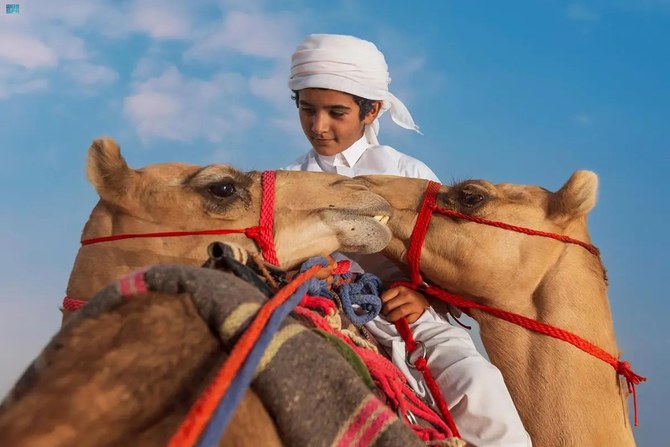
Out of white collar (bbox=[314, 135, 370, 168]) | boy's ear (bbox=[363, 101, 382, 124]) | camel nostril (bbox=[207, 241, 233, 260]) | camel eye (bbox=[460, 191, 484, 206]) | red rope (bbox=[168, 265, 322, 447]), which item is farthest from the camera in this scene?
boy's ear (bbox=[363, 101, 382, 124])

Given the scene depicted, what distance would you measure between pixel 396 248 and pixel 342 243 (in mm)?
556

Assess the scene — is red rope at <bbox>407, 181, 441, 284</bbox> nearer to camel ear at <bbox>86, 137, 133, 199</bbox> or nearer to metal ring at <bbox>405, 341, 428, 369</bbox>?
metal ring at <bbox>405, 341, 428, 369</bbox>

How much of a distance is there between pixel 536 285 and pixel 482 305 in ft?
0.93

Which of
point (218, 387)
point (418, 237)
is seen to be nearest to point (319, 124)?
point (418, 237)

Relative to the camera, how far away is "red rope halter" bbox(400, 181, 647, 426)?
133 inches

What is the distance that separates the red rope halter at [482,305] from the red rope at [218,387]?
7.33ft

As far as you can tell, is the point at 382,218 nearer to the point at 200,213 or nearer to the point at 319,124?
the point at 200,213

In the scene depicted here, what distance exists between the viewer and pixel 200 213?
3125 millimetres

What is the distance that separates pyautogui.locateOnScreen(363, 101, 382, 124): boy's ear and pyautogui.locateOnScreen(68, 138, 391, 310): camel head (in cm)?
173

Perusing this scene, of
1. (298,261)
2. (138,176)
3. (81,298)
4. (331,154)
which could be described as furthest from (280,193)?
(331,154)

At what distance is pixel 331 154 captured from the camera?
4801 mm

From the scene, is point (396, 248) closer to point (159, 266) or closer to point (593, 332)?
point (593, 332)

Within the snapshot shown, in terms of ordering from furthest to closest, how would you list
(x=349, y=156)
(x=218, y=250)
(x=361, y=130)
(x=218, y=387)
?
1. (x=361, y=130)
2. (x=349, y=156)
3. (x=218, y=250)
4. (x=218, y=387)

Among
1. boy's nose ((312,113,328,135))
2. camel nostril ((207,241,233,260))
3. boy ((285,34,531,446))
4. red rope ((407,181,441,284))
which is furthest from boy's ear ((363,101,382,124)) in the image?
camel nostril ((207,241,233,260))
